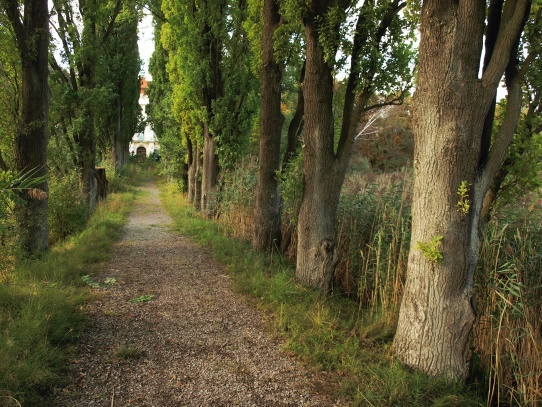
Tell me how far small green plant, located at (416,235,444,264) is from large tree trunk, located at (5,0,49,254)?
20.5 ft

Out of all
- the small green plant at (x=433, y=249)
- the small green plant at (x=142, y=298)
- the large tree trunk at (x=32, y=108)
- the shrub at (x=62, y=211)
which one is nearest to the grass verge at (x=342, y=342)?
the small green plant at (x=433, y=249)

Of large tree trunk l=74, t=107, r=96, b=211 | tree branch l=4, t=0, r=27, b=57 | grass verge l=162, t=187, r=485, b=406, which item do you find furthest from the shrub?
grass verge l=162, t=187, r=485, b=406

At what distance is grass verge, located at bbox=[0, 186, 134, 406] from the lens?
107 inches

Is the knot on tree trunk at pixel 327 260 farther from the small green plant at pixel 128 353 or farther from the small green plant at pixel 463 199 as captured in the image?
the small green plant at pixel 128 353

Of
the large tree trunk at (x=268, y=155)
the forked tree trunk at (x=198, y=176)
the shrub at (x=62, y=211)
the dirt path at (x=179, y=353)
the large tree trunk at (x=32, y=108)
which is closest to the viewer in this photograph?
the dirt path at (x=179, y=353)

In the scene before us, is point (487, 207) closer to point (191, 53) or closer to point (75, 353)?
point (75, 353)

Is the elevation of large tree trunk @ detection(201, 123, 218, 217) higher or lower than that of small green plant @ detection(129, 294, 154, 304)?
higher

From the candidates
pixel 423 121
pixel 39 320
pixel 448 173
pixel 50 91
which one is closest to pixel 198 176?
pixel 50 91

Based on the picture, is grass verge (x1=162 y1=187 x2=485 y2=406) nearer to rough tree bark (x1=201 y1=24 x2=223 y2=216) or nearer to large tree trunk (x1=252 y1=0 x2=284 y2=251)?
large tree trunk (x1=252 y1=0 x2=284 y2=251)

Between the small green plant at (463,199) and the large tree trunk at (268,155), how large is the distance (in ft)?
14.4

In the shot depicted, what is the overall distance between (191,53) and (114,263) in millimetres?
8081

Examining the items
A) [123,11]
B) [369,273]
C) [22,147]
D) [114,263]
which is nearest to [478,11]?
[369,273]

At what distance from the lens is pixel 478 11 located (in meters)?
2.97

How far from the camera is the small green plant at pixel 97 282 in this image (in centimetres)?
529
